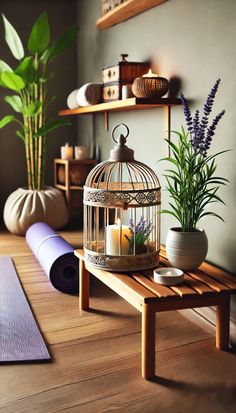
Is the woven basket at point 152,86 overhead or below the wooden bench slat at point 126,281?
overhead

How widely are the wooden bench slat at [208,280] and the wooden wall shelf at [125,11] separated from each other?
144cm

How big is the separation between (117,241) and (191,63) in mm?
913

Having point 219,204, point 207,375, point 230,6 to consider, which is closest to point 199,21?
point 230,6

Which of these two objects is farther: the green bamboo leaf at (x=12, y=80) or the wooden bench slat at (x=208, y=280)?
the green bamboo leaf at (x=12, y=80)

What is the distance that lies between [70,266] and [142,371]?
0.94 metres

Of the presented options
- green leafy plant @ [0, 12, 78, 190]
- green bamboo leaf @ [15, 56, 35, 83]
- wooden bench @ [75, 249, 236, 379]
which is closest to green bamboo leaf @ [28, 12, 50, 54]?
green leafy plant @ [0, 12, 78, 190]

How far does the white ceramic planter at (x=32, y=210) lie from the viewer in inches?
148

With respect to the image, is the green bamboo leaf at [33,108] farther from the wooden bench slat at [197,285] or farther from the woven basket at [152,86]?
the wooden bench slat at [197,285]

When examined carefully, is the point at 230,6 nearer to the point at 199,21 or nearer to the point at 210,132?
the point at 199,21

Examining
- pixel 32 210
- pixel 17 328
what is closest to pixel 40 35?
pixel 32 210

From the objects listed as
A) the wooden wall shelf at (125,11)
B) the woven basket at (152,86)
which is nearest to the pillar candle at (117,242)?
the woven basket at (152,86)

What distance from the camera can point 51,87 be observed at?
14.1ft

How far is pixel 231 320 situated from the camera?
2.06 m

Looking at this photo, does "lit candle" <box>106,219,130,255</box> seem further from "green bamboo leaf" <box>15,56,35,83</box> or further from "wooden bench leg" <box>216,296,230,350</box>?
"green bamboo leaf" <box>15,56,35,83</box>
